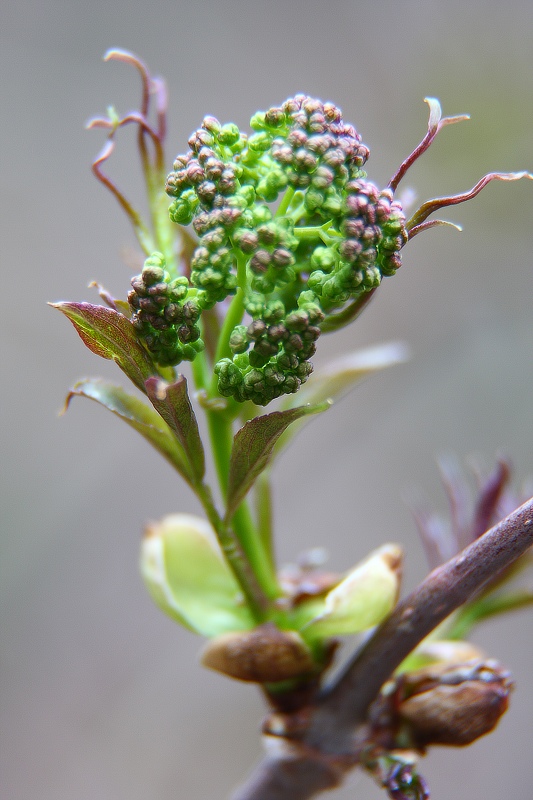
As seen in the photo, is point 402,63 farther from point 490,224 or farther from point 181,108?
point 181,108

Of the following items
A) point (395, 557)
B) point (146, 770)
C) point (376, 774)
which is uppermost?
point (395, 557)

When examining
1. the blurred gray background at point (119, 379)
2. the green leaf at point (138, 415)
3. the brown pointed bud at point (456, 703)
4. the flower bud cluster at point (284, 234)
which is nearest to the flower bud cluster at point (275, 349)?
the flower bud cluster at point (284, 234)

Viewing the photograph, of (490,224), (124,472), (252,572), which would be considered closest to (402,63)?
(490,224)

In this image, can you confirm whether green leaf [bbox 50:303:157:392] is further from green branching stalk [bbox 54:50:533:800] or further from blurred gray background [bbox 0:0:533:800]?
blurred gray background [bbox 0:0:533:800]

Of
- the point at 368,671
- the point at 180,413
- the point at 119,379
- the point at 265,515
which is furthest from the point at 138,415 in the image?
the point at 119,379

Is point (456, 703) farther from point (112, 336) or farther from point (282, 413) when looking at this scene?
point (112, 336)

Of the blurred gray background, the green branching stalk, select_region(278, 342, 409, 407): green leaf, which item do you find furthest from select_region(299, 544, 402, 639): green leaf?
the blurred gray background
